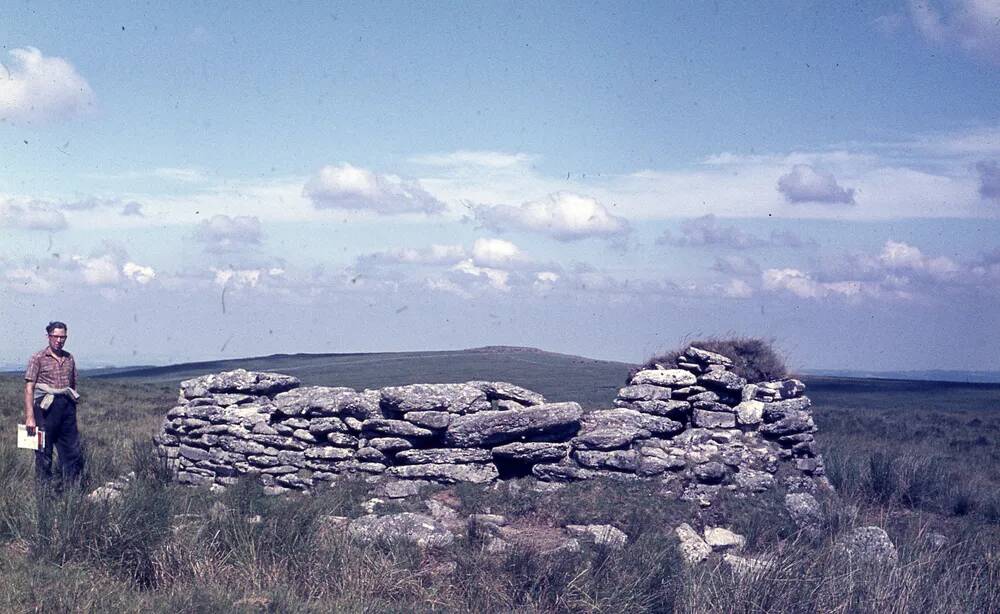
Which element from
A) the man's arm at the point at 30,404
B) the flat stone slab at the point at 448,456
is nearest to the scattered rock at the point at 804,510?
the flat stone slab at the point at 448,456

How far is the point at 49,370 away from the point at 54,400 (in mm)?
401

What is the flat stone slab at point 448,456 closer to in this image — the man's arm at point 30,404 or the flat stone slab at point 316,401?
the flat stone slab at point 316,401

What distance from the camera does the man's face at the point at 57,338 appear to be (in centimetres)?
1068

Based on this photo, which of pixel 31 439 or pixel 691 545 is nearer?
pixel 691 545

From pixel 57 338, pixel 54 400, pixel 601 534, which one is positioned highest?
pixel 57 338

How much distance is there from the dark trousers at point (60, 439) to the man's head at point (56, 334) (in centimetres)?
66

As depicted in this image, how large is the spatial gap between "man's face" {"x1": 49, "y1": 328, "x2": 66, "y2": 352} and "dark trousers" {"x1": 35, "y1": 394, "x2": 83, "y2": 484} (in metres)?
0.65

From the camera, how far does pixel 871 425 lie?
88.5 ft

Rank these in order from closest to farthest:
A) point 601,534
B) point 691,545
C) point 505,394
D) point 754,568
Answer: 1. point 754,568
2. point 601,534
3. point 691,545
4. point 505,394

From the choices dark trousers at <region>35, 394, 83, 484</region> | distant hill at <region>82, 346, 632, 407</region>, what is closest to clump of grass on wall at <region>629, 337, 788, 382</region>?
dark trousers at <region>35, 394, 83, 484</region>

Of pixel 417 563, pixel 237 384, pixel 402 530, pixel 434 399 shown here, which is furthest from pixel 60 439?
pixel 417 563

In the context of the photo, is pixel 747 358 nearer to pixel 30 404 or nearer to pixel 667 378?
pixel 667 378

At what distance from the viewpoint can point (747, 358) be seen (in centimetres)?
1409

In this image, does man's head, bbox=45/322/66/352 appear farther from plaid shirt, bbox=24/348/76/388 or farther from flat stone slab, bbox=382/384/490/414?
flat stone slab, bbox=382/384/490/414
